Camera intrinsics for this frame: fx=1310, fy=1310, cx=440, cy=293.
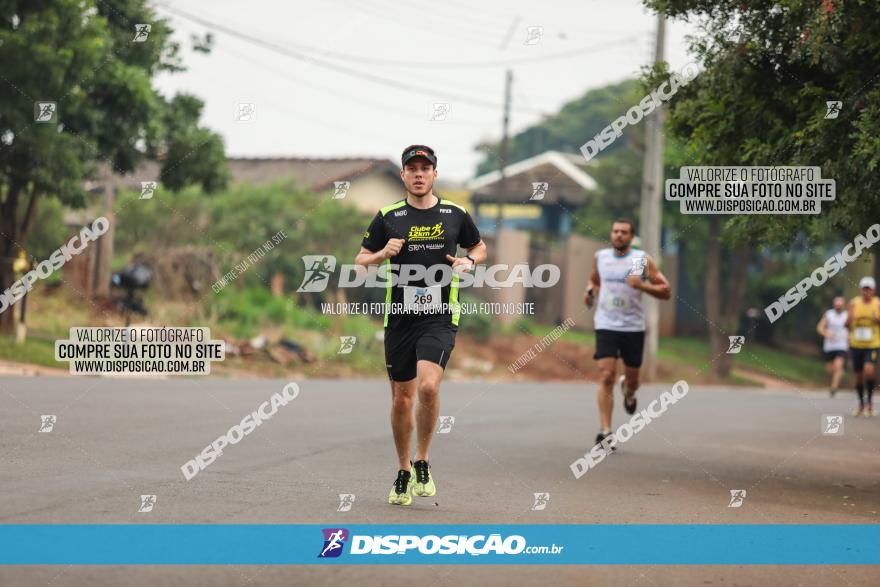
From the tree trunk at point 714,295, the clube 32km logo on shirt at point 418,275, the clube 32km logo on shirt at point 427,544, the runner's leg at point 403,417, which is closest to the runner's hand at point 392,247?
the clube 32km logo on shirt at point 418,275

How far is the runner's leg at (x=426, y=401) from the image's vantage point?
8273 mm

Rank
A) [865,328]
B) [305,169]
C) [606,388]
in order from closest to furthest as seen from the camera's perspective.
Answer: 1. [606,388]
2. [865,328]
3. [305,169]

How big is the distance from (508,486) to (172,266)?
20.6 m

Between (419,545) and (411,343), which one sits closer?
(419,545)

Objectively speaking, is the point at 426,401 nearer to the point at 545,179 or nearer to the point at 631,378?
the point at 631,378

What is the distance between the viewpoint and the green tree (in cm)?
2041

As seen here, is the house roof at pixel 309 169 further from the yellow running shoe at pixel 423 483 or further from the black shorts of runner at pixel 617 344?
the yellow running shoe at pixel 423 483

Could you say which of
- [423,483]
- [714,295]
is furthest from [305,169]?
[423,483]

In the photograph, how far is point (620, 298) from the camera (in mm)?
12820

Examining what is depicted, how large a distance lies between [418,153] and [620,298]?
503 centimetres

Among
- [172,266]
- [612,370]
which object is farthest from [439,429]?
[172,266]

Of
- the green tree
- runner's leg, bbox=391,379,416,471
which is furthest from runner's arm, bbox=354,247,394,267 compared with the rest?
the green tree

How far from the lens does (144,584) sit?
5680 mm

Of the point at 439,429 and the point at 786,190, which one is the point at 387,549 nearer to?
the point at 786,190
